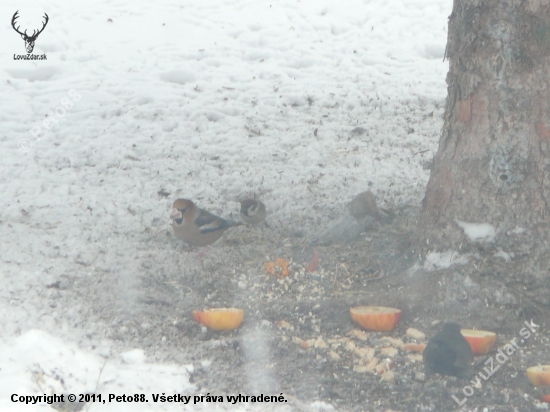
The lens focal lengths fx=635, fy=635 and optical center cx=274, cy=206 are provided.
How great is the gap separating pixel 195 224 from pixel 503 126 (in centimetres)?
237

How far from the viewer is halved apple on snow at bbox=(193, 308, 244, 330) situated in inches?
155

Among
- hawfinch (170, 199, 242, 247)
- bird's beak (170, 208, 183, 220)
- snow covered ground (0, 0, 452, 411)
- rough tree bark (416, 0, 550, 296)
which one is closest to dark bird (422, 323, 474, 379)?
rough tree bark (416, 0, 550, 296)

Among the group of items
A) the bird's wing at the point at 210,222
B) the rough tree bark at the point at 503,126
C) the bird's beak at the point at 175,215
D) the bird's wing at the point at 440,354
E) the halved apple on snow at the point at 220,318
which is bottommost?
the halved apple on snow at the point at 220,318

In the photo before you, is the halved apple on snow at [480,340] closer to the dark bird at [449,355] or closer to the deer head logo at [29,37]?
the dark bird at [449,355]

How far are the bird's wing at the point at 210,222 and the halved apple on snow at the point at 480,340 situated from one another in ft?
7.28

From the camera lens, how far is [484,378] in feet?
11.5

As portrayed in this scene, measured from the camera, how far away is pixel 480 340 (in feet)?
12.1

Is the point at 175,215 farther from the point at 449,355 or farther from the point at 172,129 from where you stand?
the point at 449,355

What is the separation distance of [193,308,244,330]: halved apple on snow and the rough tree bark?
1.53m

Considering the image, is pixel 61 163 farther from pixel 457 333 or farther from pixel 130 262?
pixel 457 333

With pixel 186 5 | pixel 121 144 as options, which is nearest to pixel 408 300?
pixel 121 144

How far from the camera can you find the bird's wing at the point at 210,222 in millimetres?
5104

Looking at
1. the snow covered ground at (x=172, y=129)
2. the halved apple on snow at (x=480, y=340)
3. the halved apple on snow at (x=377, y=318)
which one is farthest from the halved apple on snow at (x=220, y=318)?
the halved apple on snow at (x=480, y=340)

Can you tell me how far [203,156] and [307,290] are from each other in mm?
2527
